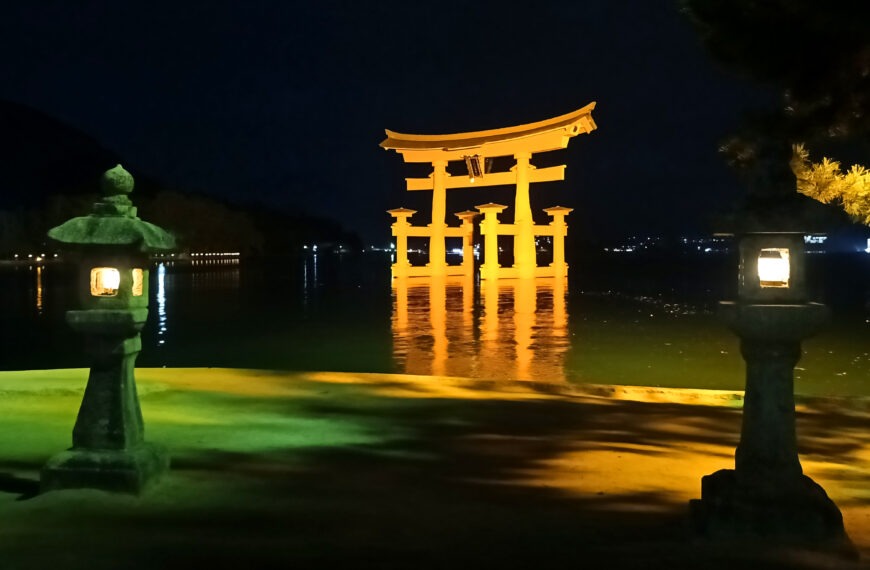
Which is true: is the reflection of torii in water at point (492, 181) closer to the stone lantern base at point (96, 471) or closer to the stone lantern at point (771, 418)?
the stone lantern at point (771, 418)

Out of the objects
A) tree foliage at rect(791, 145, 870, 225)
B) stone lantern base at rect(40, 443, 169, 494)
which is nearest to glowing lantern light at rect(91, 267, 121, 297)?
stone lantern base at rect(40, 443, 169, 494)

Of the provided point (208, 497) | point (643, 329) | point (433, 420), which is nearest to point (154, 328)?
point (643, 329)

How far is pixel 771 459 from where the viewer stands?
11.4 ft

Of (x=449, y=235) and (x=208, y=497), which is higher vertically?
(x=449, y=235)

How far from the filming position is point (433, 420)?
6.51 metres

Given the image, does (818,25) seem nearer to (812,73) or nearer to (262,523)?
(812,73)

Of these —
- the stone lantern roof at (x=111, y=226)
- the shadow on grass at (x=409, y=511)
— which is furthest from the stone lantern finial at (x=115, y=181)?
the shadow on grass at (x=409, y=511)

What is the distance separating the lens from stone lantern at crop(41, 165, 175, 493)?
13.4ft

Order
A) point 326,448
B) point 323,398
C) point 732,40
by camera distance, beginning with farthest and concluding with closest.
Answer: point 323,398 < point 326,448 < point 732,40

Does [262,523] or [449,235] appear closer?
[262,523]

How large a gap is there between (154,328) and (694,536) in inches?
634

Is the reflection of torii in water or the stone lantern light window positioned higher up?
the reflection of torii in water

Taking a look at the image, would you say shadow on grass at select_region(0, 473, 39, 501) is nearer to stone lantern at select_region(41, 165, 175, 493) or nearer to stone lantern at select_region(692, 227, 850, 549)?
stone lantern at select_region(41, 165, 175, 493)

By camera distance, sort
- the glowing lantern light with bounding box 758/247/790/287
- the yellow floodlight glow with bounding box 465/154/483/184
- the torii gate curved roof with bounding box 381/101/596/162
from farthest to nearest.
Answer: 1. the yellow floodlight glow with bounding box 465/154/483/184
2. the torii gate curved roof with bounding box 381/101/596/162
3. the glowing lantern light with bounding box 758/247/790/287
